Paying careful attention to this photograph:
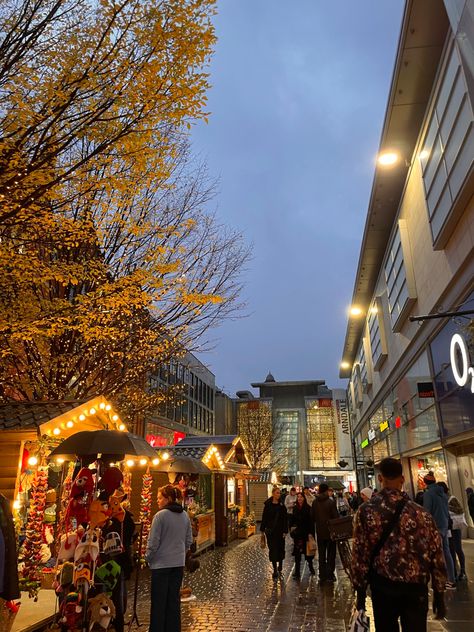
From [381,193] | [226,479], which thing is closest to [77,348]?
[226,479]

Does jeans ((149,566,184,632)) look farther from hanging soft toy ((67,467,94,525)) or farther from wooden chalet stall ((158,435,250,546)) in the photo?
wooden chalet stall ((158,435,250,546))

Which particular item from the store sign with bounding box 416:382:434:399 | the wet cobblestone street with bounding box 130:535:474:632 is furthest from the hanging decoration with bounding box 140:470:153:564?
the store sign with bounding box 416:382:434:399

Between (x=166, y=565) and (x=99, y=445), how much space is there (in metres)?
1.76

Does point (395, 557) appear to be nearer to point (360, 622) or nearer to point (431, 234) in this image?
point (360, 622)

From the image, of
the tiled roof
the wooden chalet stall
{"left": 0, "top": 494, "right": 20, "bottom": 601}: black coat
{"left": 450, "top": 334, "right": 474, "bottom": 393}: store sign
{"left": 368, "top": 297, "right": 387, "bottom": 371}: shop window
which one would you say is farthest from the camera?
{"left": 368, "top": 297, "right": 387, "bottom": 371}: shop window

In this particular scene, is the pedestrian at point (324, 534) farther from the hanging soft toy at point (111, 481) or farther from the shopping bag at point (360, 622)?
the shopping bag at point (360, 622)

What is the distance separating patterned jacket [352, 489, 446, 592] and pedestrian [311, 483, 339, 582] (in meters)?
6.50

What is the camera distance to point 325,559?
9.27m

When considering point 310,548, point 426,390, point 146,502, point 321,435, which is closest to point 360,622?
point 310,548

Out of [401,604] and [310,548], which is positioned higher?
[401,604]

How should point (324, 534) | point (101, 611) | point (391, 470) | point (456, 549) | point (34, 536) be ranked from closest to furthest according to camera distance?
point (391, 470) → point (101, 611) → point (34, 536) → point (456, 549) → point (324, 534)

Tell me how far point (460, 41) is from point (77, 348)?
1154 cm

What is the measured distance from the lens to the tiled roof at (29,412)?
7.46m

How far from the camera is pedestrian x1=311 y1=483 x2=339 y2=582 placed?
9164mm
